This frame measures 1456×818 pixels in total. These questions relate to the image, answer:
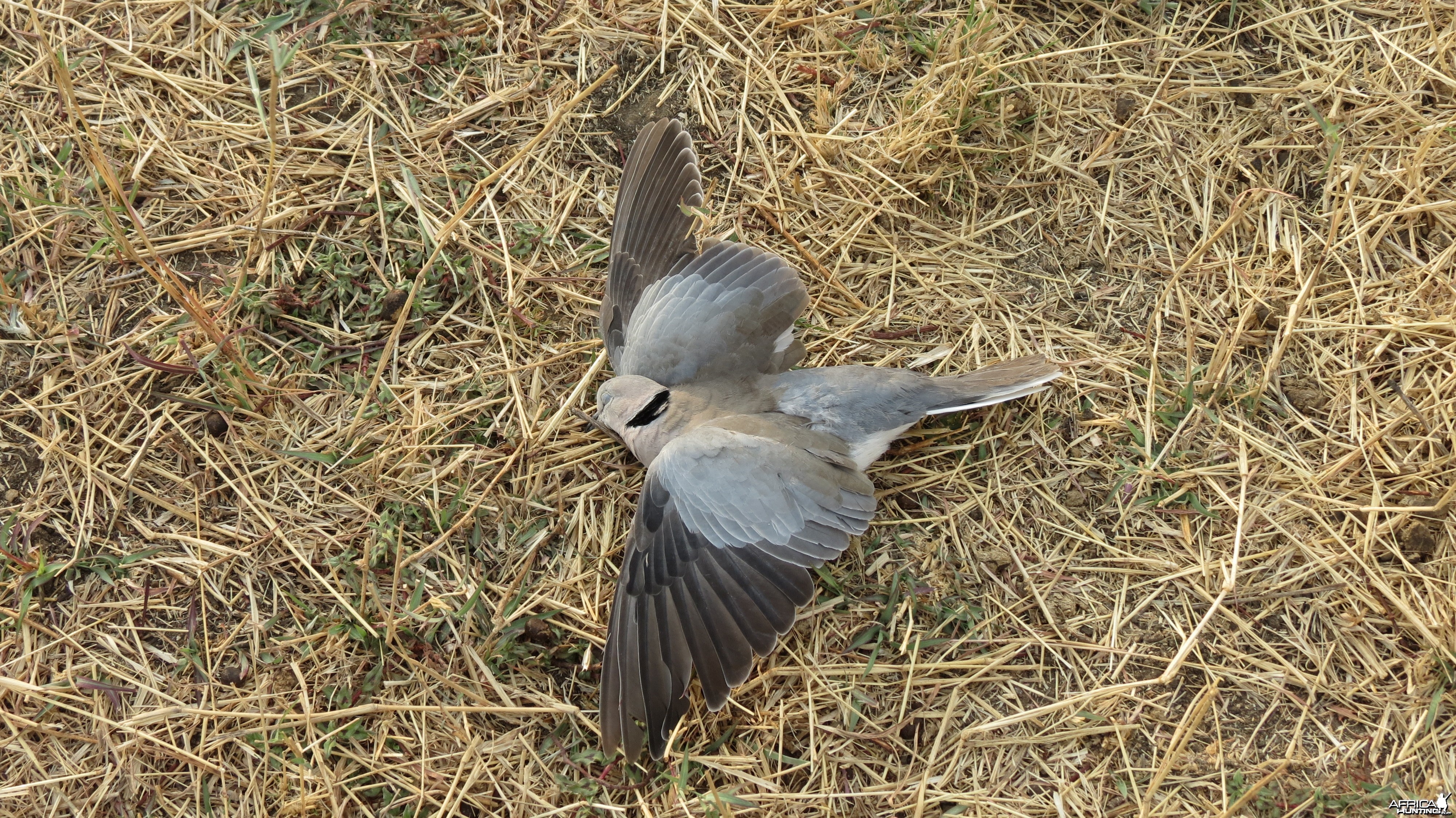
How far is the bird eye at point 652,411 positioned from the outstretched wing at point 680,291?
0.19 metres

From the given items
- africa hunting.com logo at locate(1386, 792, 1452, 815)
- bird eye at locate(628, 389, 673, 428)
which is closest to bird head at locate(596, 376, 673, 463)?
bird eye at locate(628, 389, 673, 428)

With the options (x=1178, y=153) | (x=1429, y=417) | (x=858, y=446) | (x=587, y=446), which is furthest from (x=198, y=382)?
(x=1429, y=417)

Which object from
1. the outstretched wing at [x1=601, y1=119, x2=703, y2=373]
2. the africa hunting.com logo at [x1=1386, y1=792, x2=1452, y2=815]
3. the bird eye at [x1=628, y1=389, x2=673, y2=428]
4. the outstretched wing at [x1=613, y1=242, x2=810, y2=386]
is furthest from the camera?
the outstretched wing at [x1=601, y1=119, x2=703, y2=373]

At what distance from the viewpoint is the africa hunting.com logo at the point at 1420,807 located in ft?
9.09

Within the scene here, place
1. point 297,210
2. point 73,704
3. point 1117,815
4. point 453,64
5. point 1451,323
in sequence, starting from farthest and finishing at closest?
point 453,64, point 297,210, point 1451,323, point 73,704, point 1117,815

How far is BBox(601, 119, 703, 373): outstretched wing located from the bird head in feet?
0.90

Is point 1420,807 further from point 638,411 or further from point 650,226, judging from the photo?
point 650,226

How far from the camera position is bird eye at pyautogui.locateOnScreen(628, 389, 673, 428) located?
10.2 feet

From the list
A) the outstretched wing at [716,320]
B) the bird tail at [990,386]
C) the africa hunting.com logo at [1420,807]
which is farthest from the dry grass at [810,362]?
the outstretched wing at [716,320]

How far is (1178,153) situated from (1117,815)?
8.76ft

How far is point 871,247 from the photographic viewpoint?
12.0ft

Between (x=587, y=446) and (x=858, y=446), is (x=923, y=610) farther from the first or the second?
(x=587, y=446)

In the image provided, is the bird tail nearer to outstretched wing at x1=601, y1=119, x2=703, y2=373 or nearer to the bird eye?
the bird eye

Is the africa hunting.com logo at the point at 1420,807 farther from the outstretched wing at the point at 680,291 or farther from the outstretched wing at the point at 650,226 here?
the outstretched wing at the point at 650,226
